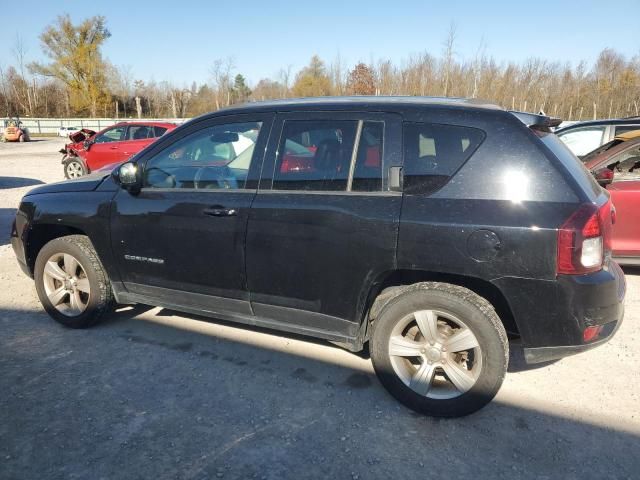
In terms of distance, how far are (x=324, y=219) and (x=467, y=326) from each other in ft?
3.45

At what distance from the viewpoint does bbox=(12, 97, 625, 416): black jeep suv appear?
2518 mm

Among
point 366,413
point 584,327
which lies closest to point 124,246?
point 366,413

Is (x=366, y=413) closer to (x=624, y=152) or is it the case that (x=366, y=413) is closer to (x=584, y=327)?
(x=584, y=327)

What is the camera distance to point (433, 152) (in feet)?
8.98

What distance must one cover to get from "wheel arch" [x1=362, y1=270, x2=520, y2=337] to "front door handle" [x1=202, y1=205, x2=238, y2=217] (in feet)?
3.51

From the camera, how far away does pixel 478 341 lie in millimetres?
2664

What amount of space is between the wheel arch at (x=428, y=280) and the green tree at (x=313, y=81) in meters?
43.3

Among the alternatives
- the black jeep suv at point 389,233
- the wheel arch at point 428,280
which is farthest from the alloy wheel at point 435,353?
the wheel arch at point 428,280

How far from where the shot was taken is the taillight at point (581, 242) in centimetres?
242

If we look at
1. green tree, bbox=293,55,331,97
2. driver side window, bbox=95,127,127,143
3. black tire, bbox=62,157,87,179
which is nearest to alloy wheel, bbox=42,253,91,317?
driver side window, bbox=95,127,127,143

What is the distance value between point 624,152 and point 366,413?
4.28 metres

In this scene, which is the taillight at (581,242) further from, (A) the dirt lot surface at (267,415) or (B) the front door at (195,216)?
(B) the front door at (195,216)

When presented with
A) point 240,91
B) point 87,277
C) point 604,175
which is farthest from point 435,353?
point 240,91

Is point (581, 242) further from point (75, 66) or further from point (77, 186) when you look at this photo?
point (75, 66)
